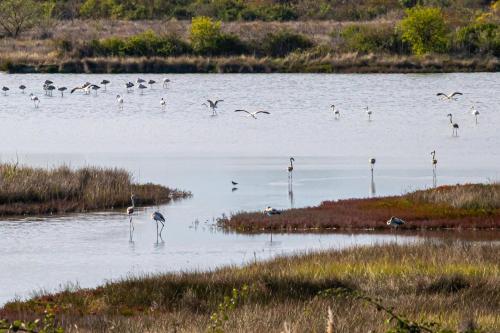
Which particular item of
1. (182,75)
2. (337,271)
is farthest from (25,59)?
(337,271)

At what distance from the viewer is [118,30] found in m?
86.1

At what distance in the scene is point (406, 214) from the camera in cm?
2369

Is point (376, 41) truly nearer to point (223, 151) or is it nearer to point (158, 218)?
point (223, 151)

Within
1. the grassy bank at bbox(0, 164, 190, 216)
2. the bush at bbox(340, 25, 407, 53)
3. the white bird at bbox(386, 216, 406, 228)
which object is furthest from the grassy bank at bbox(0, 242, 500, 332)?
the bush at bbox(340, 25, 407, 53)

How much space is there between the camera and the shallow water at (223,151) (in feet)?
67.8

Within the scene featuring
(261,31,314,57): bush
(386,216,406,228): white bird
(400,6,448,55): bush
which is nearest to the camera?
(386,216,406,228): white bird

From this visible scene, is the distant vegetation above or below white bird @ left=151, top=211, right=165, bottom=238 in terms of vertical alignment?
above

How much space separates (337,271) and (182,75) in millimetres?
55609

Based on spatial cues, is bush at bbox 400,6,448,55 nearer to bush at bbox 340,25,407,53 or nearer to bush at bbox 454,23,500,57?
bush at bbox 454,23,500,57

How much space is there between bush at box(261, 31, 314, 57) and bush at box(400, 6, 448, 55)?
6.69m

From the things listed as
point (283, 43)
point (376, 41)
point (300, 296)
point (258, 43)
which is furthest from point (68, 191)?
point (376, 41)

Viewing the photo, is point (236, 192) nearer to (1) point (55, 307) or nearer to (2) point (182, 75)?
(1) point (55, 307)

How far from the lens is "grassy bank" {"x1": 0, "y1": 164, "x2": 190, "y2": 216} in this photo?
25.3 metres

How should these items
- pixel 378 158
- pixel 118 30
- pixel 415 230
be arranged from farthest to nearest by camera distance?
pixel 118 30, pixel 378 158, pixel 415 230
